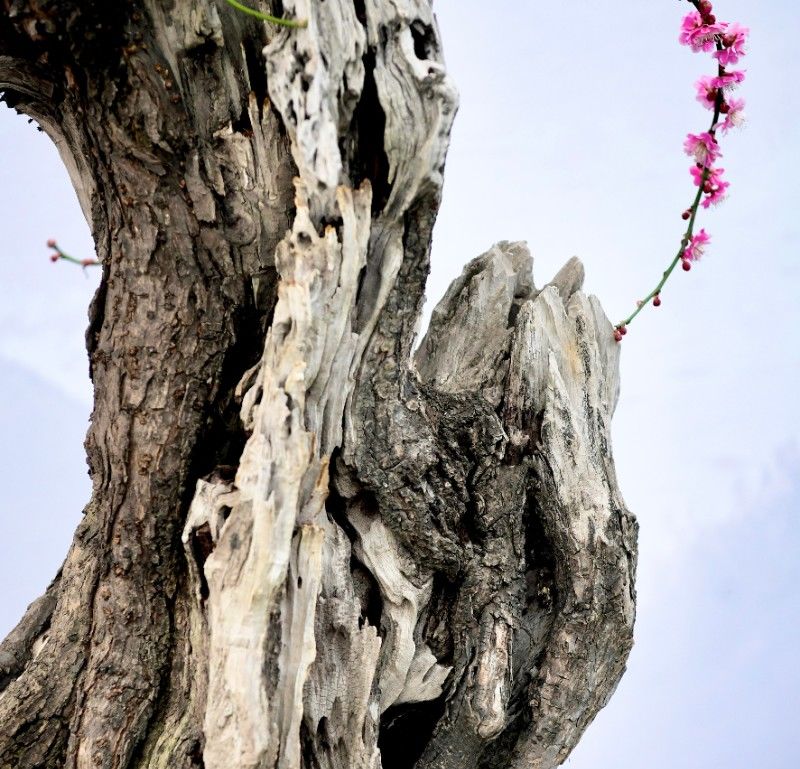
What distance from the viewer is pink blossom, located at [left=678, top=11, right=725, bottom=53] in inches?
89.8

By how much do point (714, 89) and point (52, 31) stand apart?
1505mm

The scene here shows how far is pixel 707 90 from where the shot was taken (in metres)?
2.35

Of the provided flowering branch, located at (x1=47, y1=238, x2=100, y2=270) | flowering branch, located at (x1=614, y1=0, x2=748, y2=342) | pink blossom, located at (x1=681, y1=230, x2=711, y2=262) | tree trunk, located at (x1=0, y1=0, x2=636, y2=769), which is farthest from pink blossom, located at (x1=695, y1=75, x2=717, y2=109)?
flowering branch, located at (x1=47, y1=238, x2=100, y2=270)

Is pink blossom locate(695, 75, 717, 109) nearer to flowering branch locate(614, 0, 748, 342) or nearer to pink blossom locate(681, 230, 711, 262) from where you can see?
flowering branch locate(614, 0, 748, 342)

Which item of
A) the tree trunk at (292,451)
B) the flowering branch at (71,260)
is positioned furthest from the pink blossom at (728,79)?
the flowering branch at (71,260)

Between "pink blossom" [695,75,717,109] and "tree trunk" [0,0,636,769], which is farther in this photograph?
"pink blossom" [695,75,717,109]

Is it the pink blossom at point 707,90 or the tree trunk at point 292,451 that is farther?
the pink blossom at point 707,90

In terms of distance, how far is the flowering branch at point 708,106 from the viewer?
2.28 m

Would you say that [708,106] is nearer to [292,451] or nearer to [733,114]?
[733,114]

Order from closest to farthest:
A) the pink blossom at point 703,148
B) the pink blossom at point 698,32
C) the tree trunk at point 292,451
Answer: the tree trunk at point 292,451 < the pink blossom at point 698,32 < the pink blossom at point 703,148

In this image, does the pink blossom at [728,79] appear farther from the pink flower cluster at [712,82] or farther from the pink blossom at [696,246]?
the pink blossom at [696,246]

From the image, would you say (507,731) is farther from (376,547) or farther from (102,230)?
(102,230)

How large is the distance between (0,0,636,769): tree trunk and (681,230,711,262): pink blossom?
1.55 ft

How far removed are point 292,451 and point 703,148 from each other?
1.35 meters
